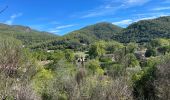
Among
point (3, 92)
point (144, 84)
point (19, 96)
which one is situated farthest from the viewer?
point (144, 84)

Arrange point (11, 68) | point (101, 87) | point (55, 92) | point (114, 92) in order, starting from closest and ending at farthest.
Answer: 1. point (11, 68)
2. point (114, 92)
3. point (101, 87)
4. point (55, 92)

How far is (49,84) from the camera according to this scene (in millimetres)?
29188

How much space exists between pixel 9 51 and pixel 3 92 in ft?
4.40

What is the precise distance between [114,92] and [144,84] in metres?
11.7

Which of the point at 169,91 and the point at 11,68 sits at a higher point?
the point at 11,68

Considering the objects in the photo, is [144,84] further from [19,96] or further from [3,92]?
[3,92]

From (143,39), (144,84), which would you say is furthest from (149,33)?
(144,84)

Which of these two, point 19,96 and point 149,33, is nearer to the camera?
point 19,96

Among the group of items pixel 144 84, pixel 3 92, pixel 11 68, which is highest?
pixel 11 68

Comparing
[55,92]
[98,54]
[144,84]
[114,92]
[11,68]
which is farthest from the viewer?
[98,54]

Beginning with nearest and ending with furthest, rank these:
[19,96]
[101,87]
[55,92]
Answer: [19,96] → [101,87] → [55,92]

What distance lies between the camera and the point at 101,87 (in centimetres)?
2288

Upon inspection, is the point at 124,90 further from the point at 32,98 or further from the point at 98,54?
the point at 98,54

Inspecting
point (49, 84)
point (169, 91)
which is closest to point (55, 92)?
point (49, 84)
